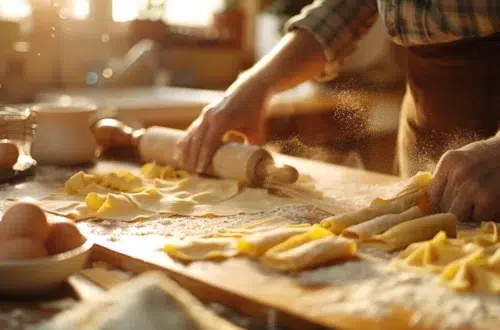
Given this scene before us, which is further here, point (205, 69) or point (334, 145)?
point (205, 69)

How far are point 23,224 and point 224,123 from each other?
0.79m

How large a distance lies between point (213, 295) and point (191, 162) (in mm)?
694

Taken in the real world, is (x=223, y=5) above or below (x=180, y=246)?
above

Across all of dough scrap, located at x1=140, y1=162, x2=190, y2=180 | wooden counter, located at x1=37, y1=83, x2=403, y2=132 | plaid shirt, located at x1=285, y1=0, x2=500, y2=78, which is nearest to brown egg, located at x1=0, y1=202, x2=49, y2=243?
dough scrap, located at x1=140, y1=162, x2=190, y2=180

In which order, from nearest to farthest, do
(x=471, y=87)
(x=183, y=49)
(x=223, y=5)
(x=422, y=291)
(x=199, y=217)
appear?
(x=422, y=291) < (x=199, y=217) < (x=471, y=87) < (x=183, y=49) < (x=223, y=5)

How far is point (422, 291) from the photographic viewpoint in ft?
2.62

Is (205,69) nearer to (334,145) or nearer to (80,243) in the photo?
(334,145)

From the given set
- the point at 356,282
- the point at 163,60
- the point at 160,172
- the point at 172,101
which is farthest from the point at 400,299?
the point at 163,60

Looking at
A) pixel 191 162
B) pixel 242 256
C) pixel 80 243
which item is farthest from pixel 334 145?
pixel 80 243

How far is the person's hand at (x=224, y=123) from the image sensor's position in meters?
1.51

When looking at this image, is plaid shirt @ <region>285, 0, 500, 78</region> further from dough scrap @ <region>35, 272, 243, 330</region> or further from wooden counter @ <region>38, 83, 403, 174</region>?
dough scrap @ <region>35, 272, 243, 330</region>

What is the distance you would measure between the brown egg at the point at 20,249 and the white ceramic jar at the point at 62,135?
82 centimetres

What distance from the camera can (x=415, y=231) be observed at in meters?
1.00

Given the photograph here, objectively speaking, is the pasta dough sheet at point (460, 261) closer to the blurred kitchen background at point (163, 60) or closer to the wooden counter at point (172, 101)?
the blurred kitchen background at point (163, 60)
